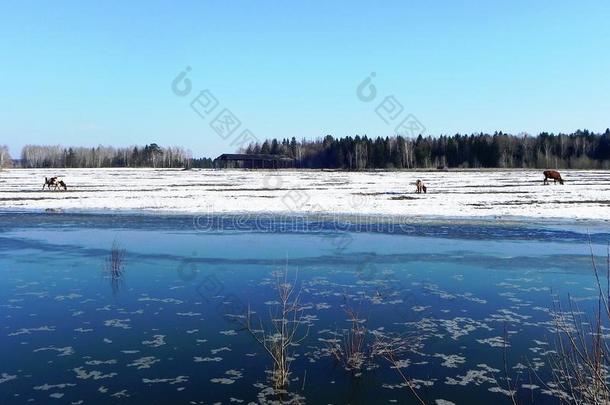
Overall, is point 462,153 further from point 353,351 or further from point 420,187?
point 353,351

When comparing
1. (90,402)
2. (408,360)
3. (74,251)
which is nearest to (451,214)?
(74,251)

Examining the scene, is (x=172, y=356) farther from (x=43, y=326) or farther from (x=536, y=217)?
(x=536, y=217)

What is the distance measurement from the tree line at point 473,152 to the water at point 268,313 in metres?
118

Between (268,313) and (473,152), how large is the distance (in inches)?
5221

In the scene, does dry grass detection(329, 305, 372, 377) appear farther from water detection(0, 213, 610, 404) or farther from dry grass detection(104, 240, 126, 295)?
dry grass detection(104, 240, 126, 295)

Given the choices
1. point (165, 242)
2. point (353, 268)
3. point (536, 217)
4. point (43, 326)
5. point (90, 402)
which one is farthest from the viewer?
point (536, 217)

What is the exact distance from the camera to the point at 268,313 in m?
10.5

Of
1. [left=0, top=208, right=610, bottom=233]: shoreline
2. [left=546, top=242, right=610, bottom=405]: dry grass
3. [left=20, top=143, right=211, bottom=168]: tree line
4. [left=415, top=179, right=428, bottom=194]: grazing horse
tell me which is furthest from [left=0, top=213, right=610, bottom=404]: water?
[left=20, top=143, right=211, bottom=168]: tree line

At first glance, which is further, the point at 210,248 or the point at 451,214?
the point at 451,214

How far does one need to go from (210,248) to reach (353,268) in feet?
19.7

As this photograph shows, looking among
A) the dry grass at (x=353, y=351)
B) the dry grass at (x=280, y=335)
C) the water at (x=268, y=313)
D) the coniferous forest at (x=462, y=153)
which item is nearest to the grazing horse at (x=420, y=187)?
the water at (x=268, y=313)

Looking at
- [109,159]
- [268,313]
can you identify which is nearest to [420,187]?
[268,313]

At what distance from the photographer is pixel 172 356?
26.6 ft

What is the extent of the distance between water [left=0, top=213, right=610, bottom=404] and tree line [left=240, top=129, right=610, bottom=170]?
117805 mm
